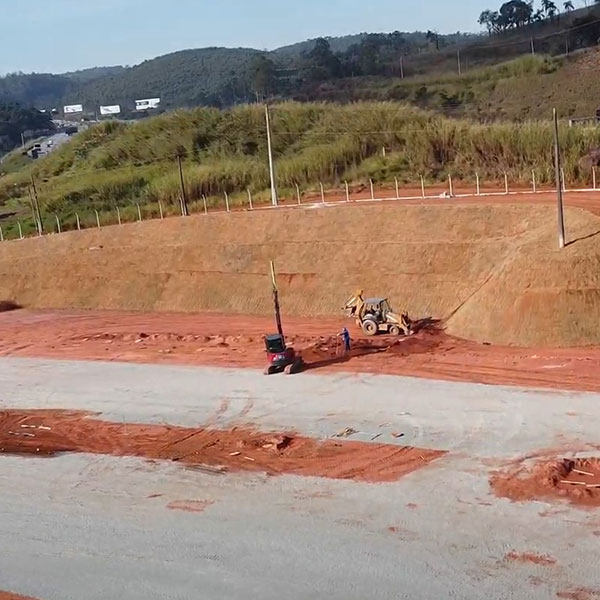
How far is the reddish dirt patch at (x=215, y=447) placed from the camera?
1909cm

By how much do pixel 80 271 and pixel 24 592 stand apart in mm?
30183

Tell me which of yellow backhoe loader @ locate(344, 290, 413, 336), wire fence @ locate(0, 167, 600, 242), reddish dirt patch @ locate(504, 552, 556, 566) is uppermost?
wire fence @ locate(0, 167, 600, 242)

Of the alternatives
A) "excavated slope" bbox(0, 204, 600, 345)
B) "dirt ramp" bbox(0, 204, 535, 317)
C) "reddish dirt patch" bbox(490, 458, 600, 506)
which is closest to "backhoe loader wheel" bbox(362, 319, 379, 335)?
"excavated slope" bbox(0, 204, 600, 345)

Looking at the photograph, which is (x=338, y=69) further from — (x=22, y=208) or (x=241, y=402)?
(x=241, y=402)

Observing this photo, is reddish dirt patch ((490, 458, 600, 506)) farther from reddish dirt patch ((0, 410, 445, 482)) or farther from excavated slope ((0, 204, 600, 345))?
excavated slope ((0, 204, 600, 345))

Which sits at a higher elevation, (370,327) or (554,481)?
(370,327)

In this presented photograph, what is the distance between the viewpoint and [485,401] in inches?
874

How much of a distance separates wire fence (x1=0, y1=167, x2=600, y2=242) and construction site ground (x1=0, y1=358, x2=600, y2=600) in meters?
19.8

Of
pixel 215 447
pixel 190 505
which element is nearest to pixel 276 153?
pixel 215 447

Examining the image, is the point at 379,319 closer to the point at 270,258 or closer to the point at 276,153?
the point at 270,258

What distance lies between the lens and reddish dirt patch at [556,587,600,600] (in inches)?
515

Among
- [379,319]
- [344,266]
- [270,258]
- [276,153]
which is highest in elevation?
[276,153]

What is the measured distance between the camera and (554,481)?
56.1 feet

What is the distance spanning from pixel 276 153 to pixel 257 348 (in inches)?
1343
